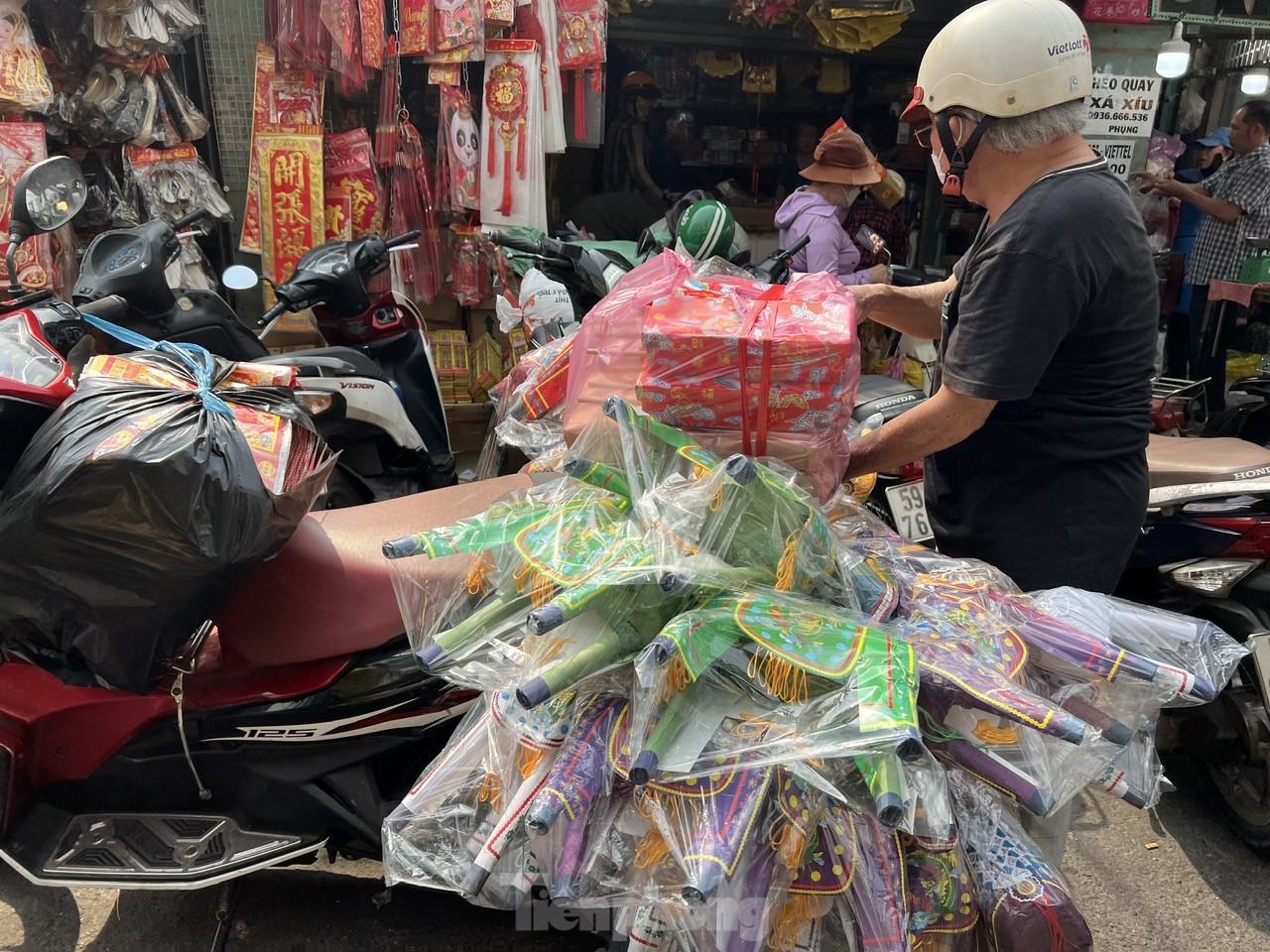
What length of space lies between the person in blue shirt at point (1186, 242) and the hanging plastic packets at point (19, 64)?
23.0ft

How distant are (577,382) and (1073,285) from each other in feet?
3.00

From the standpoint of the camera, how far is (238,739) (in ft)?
6.22

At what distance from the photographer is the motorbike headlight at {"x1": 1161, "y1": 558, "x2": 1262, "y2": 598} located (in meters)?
2.61

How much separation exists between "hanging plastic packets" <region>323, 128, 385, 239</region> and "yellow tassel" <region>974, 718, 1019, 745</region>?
4089mm

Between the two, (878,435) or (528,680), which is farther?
(878,435)

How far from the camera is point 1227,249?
20.0 feet

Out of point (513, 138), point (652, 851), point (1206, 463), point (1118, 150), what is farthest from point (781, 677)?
point (1118, 150)

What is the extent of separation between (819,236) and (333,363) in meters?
2.56

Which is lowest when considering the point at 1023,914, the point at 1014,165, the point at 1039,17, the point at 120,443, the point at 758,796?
the point at 1023,914

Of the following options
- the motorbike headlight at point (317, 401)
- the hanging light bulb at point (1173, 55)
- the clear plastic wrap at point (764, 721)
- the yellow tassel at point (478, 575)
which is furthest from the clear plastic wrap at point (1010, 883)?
the hanging light bulb at point (1173, 55)

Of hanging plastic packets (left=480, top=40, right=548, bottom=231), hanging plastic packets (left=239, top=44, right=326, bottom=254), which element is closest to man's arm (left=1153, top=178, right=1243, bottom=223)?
hanging plastic packets (left=480, top=40, right=548, bottom=231)

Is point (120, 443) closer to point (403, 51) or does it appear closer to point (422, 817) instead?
point (422, 817)

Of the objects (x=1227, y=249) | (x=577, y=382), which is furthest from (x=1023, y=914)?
(x=1227, y=249)

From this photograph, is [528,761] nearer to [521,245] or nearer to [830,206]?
[521,245]
